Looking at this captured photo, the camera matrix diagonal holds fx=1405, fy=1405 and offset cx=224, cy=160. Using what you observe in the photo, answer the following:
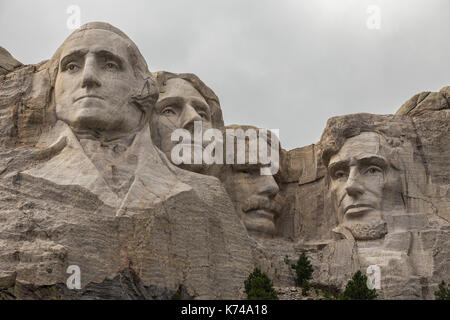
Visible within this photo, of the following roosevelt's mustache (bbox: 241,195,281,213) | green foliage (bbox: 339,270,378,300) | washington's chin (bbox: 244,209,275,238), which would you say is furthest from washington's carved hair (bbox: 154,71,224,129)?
green foliage (bbox: 339,270,378,300)

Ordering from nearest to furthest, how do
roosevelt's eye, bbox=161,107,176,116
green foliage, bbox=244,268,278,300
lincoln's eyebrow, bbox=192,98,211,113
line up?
green foliage, bbox=244,268,278,300, roosevelt's eye, bbox=161,107,176,116, lincoln's eyebrow, bbox=192,98,211,113

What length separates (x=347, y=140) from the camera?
26.0 m

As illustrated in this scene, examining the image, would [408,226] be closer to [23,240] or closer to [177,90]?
[177,90]

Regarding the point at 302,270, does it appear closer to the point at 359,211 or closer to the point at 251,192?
the point at 359,211

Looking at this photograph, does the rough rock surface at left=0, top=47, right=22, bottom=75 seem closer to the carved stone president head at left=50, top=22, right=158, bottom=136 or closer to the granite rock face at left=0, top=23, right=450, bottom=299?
the granite rock face at left=0, top=23, right=450, bottom=299

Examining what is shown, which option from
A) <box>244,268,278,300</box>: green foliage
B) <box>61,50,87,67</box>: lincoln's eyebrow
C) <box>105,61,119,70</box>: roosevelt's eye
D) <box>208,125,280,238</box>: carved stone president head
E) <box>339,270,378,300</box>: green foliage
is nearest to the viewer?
<box>244,268,278,300</box>: green foliage

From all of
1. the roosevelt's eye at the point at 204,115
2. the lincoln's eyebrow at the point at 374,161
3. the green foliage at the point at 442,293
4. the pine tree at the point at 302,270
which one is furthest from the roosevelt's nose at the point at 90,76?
the green foliage at the point at 442,293

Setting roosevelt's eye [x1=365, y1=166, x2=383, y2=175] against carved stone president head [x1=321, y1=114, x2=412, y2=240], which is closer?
carved stone president head [x1=321, y1=114, x2=412, y2=240]

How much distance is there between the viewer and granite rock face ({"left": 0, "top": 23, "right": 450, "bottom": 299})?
21.7m

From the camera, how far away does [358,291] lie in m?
22.4

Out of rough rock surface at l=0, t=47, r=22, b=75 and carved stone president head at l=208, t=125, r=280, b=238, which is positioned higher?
rough rock surface at l=0, t=47, r=22, b=75

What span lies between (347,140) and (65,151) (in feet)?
18.6
